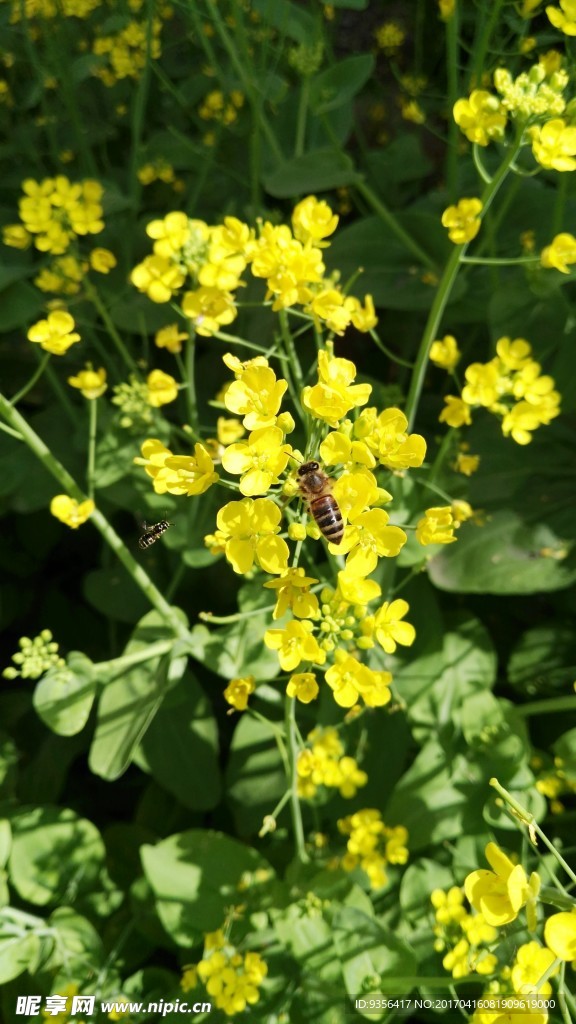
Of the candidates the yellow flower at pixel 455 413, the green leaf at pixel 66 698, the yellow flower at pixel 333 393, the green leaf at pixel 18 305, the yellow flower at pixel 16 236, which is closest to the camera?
the yellow flower at pixel 333 393

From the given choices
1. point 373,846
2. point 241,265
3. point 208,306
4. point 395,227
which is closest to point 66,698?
point 373,846

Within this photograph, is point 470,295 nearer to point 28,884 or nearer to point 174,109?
point 174,109

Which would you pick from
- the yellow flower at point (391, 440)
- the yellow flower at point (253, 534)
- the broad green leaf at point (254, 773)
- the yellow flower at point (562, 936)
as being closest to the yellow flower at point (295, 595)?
the yellow flower at point (253, 534)

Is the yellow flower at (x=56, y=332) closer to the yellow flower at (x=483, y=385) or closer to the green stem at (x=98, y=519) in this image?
the green stem at (x=98, y=519)

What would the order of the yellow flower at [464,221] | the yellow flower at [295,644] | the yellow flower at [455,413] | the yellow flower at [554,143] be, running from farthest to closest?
the yellow flower at [455,413] < the yellow flower at [464,221] < the yellow flower at [554,143] < the yellow flower at [295,644]

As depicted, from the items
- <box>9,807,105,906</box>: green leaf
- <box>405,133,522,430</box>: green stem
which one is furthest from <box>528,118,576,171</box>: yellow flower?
<box>9,807,105,906</box>: green leaf


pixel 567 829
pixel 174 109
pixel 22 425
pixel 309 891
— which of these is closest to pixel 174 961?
pixel 309 891

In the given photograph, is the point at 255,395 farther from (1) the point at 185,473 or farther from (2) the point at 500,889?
(2) the point at 500,889
